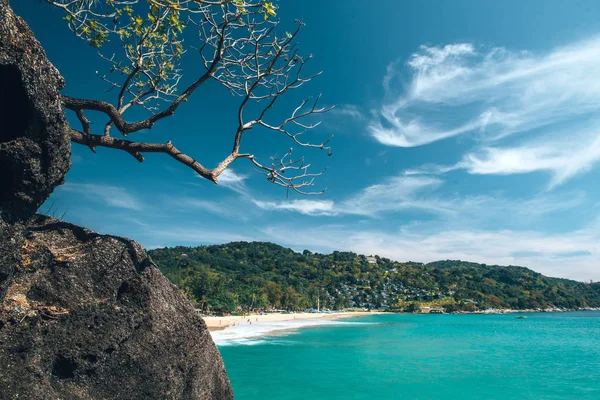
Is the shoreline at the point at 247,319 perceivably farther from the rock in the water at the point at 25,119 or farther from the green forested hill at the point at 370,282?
the rock in the water at the point at 25,119

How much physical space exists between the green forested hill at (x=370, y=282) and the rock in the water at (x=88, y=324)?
104700 mm

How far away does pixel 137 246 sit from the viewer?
5031 mm

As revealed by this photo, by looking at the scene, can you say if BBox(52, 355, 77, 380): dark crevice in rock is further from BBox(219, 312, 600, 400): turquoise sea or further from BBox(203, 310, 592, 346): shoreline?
BBox(203, 310, 592, 346): shoreline

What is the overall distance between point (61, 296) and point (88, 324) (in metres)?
0.41

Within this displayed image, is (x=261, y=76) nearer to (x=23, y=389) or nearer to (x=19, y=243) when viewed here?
(x=19, y=243)

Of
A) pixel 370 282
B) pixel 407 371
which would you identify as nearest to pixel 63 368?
pixel 407 371

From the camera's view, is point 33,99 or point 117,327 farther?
point 117,327

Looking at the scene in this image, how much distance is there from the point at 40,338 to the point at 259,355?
105ft

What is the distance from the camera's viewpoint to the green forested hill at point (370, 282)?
13025 centimetres

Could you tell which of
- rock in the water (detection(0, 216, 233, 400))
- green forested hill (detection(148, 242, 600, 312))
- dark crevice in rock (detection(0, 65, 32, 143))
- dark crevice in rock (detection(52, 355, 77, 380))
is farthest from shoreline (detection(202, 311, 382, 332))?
dark crevice in rock (detection(0, 65, 32, 143))

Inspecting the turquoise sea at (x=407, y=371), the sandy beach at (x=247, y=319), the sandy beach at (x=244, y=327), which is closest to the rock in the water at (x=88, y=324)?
the turquoise sea at (x=407, y=371)

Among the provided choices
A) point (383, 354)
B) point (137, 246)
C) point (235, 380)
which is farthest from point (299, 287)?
point (137, 246)

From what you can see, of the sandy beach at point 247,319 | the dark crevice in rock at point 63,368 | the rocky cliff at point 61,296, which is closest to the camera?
the rocky cliff at point 61,296

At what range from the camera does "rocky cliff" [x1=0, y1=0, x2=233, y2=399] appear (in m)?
3.61
